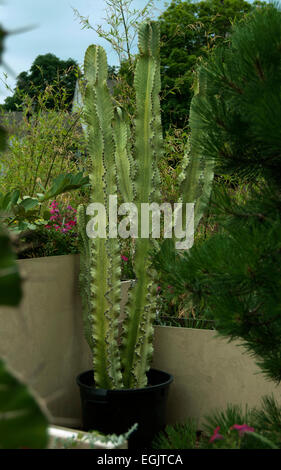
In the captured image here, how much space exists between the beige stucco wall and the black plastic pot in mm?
219

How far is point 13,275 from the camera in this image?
0.28m

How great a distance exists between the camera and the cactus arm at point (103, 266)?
240 centimetres

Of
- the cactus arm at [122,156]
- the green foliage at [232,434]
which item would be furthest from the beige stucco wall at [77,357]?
the green foliage at [232,434]

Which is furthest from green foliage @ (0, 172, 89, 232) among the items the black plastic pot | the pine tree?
the black plastic pot

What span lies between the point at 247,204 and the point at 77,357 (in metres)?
1.64

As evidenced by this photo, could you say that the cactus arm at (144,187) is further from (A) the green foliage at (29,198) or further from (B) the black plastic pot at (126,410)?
(A) the green foliage at (29,198)

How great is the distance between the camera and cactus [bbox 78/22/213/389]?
94.7 inches

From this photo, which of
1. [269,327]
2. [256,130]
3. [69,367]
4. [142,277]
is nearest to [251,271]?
[269,327]

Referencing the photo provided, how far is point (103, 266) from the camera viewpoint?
2.42 m

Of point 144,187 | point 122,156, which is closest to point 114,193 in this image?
point 144,187

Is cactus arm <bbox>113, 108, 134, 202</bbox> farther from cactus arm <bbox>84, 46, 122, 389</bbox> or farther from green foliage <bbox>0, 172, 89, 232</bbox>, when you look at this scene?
green foliage <bbox>0, 172, 89, 232</bbox>

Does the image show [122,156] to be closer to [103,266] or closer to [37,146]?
[103,266]
